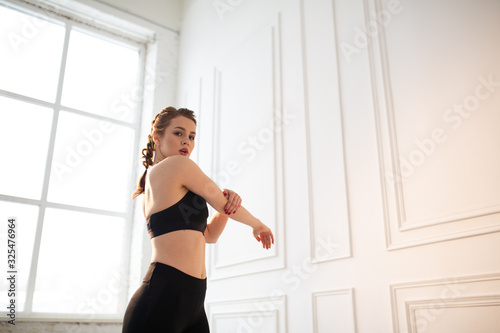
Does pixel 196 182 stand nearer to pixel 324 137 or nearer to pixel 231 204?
pixel 231 204

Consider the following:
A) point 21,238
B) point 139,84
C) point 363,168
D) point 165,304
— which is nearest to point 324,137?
point 363,168

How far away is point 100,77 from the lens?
14.1 ft

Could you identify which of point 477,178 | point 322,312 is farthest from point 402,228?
point 322,312

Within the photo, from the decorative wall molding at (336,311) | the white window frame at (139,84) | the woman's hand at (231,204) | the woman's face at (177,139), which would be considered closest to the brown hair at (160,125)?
the woman's face at (177,139)

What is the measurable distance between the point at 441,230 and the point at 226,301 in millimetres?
1648

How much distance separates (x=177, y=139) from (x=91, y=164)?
262 centimetres

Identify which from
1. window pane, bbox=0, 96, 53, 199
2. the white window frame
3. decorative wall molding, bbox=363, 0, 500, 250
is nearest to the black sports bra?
decorative wall molding, bbox=363, 0, 500, 250

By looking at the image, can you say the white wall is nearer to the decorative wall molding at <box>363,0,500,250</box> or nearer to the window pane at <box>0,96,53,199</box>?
the decorative wall molding at <box>363,0,500,250</box>

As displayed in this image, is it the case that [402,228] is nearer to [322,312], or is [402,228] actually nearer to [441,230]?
[441,230]

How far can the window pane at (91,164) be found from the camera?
12.6 feet

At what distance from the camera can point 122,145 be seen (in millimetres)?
4293

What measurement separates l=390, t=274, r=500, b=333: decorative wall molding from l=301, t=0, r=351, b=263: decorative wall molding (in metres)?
0.37

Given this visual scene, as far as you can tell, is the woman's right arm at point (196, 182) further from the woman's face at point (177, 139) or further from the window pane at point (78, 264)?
the window pane at point (78, 264)

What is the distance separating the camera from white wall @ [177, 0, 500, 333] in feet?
5.50
